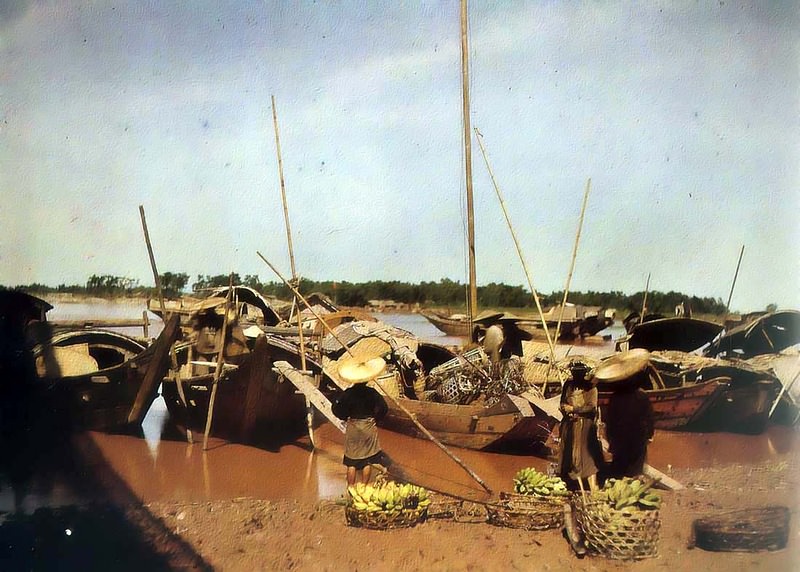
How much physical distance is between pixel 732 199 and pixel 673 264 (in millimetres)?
485

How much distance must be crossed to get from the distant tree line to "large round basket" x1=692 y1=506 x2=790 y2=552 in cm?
108

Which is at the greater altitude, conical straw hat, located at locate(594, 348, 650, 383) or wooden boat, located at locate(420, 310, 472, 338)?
wooden boat, located at locate(420, 310, 472, 338)

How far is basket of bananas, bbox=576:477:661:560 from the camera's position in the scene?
371cm

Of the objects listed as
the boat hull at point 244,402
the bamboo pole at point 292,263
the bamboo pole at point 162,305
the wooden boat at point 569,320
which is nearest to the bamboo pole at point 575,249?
the wooden boat at point 569,320

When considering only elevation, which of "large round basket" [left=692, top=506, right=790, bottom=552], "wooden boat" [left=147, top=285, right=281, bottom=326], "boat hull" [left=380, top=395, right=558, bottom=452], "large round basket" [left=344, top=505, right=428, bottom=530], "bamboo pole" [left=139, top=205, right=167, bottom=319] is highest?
"bamboo pole" [left=139, top=205, right=167, bottom=319]

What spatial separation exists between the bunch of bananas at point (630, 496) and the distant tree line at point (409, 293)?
3.10ft

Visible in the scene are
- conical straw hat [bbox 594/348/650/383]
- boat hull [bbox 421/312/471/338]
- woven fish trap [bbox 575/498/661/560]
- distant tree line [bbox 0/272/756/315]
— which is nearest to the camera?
woven fish trap [bbox 575/498/661/560]

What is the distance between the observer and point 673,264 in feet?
13.7

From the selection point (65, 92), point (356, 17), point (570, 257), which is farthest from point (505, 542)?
point (65, 92)

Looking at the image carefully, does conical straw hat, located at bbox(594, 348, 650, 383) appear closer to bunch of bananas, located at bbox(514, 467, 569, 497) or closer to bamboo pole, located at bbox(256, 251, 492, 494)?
bunch of bananas, located at bbox(514, 467, 569, 497)

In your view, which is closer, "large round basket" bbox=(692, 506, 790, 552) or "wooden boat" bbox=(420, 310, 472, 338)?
"large round basket" bbox=(692, 506, 790, 552)

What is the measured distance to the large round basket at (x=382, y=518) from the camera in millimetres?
3787

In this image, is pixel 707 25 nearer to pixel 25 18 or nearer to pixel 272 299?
pixel 272 299

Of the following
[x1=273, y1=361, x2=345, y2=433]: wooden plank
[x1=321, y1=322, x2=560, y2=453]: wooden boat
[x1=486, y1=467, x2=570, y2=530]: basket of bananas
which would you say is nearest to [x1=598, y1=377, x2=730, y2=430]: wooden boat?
[x1=321, y1=322, x2=560, y2=453]: wooden boat
